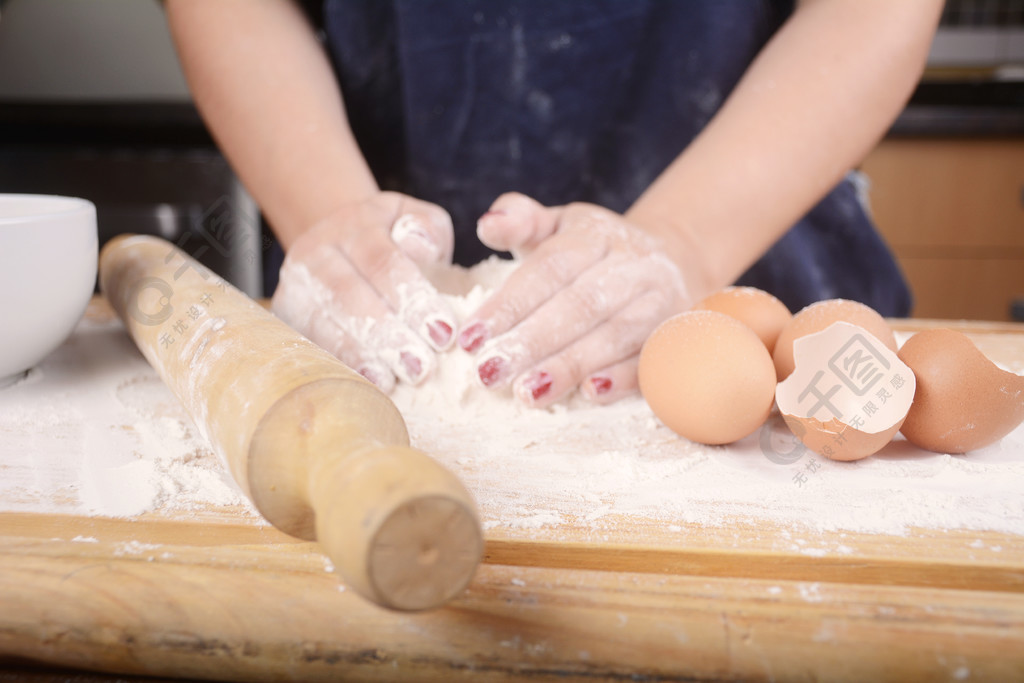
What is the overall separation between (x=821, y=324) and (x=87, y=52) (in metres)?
2.78

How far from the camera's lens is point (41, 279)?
709mm

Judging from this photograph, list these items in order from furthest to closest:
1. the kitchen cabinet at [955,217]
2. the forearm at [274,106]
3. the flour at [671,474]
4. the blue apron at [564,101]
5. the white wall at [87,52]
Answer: the white wall at [87,52], the kitchen cabinet at [955,217], the blue apron at [564,101], the forearm at [274,106], the flour at [671,474]

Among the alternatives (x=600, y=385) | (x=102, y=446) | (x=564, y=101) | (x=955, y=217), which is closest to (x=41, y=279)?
(x=102, y=446)

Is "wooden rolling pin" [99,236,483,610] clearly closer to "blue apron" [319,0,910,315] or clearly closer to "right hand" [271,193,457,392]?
"right hand" [271,193,457,392]

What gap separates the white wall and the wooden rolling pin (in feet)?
7.37

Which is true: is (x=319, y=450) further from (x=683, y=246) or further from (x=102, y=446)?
(x=683, y=246)

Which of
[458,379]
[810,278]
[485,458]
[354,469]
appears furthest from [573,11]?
[354,469]

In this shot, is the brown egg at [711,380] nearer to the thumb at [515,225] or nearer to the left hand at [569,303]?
the left hand at [569,303]

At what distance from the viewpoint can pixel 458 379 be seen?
78cm

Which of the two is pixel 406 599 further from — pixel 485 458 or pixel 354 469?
pixel 485 458

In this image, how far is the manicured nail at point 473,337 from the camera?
0.78 meters

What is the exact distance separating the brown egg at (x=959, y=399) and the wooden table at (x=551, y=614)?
→ 15 centimetres

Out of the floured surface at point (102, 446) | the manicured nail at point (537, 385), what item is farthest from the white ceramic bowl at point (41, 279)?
the manicured nail at point (537, 385)

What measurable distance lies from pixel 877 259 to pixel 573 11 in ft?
2.17
